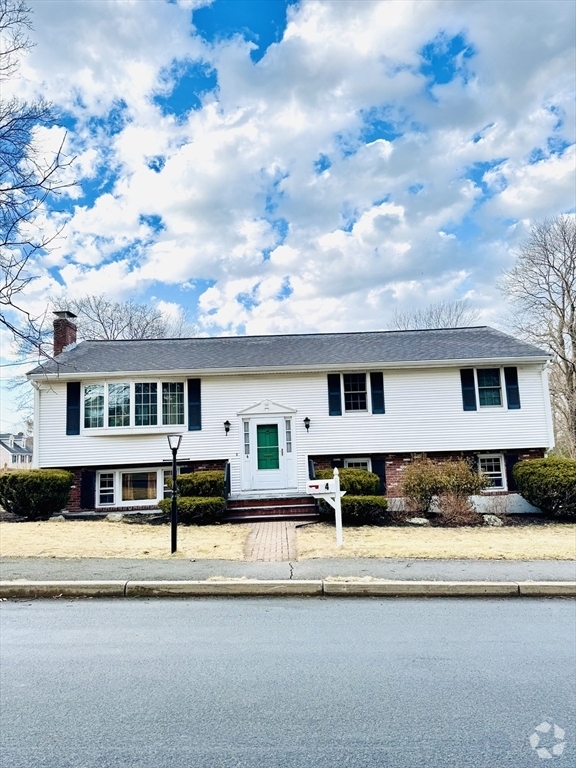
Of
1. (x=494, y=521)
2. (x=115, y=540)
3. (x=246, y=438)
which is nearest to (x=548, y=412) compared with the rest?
(x=494, y=521)

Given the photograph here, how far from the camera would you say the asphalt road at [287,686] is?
279cm

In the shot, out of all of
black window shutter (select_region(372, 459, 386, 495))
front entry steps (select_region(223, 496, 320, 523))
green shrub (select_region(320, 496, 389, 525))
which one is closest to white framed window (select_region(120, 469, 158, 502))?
front entry steps (select_region(223, 496, 320, 523))

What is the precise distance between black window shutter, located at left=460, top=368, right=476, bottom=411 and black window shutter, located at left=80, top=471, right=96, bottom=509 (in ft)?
41.1

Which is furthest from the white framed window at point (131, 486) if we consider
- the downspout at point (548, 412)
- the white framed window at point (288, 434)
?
the downspout at point (548, 412)

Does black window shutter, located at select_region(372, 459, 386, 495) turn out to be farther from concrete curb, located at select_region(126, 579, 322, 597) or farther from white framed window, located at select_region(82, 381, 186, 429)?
concrete curb, located at select_region(126, 579, 322, 597)

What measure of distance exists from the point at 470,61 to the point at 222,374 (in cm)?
1118

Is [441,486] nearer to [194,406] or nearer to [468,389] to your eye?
[468,389]

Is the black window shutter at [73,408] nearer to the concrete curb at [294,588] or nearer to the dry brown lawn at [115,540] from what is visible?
the dry brown lawn at [115,540]

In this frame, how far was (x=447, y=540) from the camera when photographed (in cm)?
975

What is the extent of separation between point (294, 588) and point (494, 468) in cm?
1202

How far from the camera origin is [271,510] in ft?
42.8

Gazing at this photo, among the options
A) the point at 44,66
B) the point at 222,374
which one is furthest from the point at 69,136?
the point at 222,374

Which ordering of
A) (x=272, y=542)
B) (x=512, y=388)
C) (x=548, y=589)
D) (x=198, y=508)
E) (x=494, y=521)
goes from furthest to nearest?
(x=512, y=388), (x=494, y=521), (x=198, y=508), (x=272, y=542), (x=548, y=589)

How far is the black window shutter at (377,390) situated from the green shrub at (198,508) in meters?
6.17
